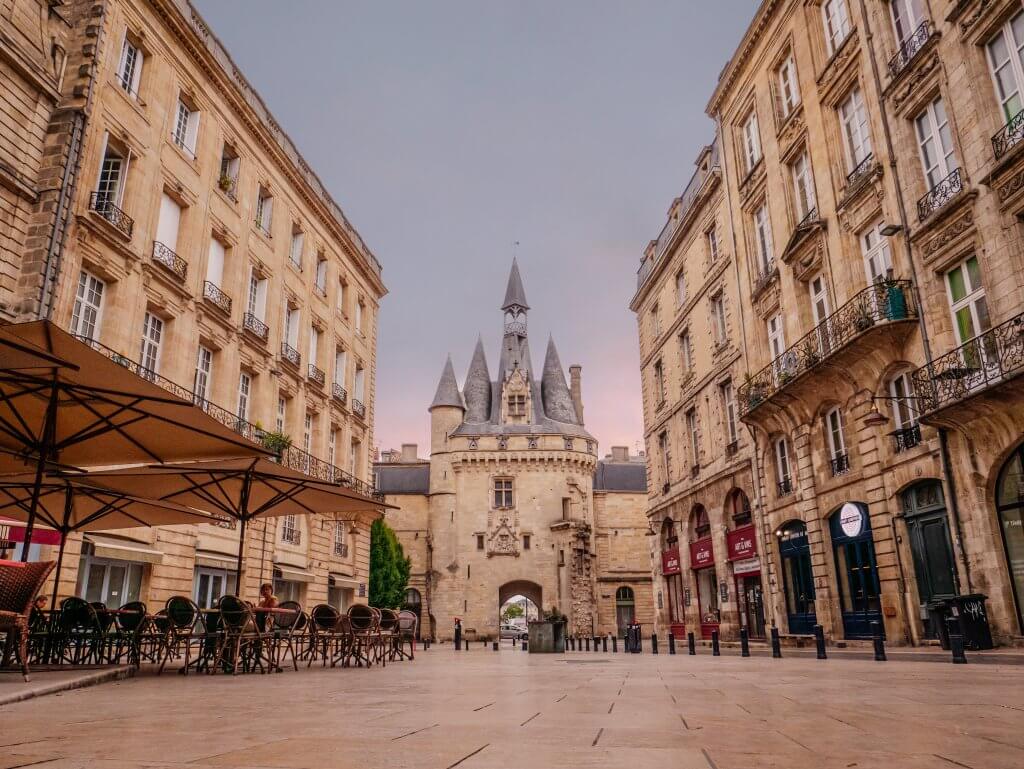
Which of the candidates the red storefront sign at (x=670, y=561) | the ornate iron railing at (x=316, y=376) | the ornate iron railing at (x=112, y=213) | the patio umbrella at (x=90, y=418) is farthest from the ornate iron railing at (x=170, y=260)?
the red storefront sign at (x=670, y=561)

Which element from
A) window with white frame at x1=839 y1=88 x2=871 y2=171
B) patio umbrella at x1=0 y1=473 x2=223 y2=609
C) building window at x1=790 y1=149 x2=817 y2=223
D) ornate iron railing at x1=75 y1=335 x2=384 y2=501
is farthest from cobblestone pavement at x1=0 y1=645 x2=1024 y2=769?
building window at x1=790 y1=149 x2=817 y2=223

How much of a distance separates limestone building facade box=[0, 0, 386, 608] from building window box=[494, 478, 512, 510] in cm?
2110

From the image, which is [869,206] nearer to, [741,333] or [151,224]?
[741,333]

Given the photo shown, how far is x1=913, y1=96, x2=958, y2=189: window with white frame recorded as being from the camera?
1333 cm

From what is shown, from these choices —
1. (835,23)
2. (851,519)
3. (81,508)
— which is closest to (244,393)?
(81,508)

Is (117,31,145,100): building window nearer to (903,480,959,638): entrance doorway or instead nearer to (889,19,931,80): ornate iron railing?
(889,19,931,80): ornate iron railing

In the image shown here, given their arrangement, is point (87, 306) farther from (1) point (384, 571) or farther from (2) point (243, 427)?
(1) point (384, 571)

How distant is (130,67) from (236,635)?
1452 cm

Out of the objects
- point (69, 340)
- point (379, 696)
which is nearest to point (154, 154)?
point (69, 340)

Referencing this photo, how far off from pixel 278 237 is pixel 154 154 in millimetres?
6221

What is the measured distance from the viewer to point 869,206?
15.3m

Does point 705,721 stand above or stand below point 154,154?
below

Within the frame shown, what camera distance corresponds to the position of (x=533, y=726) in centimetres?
392

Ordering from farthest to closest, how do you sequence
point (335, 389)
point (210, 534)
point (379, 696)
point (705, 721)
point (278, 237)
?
point (335, 389), point (278, 237), point (210, 534), point (379, 696), point (705, 721)
